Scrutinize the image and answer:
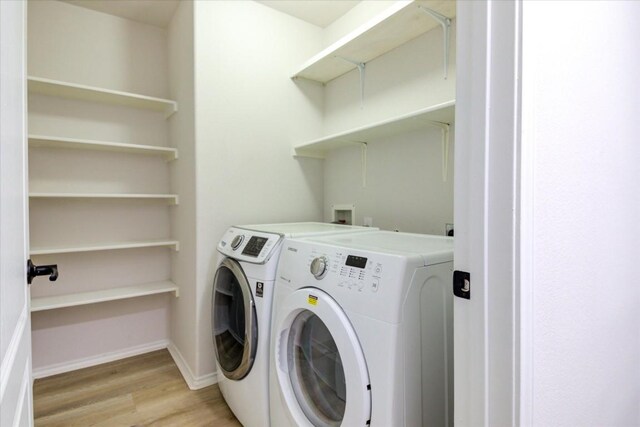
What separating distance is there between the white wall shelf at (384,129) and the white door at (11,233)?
1.38 m

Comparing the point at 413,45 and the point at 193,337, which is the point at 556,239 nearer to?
the point at 413,45

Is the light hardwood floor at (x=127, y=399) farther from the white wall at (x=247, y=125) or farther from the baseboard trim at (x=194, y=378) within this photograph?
the white wall at (x=247, y=125)

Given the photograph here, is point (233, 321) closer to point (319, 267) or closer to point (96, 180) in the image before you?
point (319, 267)

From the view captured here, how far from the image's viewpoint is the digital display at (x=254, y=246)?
1.55m

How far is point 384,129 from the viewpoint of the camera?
1.85 meters

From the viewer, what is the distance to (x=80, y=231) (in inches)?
88.0

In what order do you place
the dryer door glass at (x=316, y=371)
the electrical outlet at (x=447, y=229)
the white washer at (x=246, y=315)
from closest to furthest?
the dryer door glass at (x=316, y=371) → the white washer at (x=246, y=315) → the electrical outlet at (x=447, y=229)

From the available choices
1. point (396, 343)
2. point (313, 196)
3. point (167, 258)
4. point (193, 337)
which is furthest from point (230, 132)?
point (396, 343)

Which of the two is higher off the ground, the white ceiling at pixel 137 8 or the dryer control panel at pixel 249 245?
the white ceiling at pixel 137 8

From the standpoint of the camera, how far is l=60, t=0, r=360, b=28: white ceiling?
7.19 ft

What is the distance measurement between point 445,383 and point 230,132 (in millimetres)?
1808

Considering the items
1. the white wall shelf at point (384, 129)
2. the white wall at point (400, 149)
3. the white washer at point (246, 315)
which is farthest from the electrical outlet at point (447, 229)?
the white wall shelf at point (384, 129)

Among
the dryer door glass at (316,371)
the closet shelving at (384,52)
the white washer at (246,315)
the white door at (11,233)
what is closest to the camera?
the white door at (11,233)

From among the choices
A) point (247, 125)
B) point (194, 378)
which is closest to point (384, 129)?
point (247, 125)
